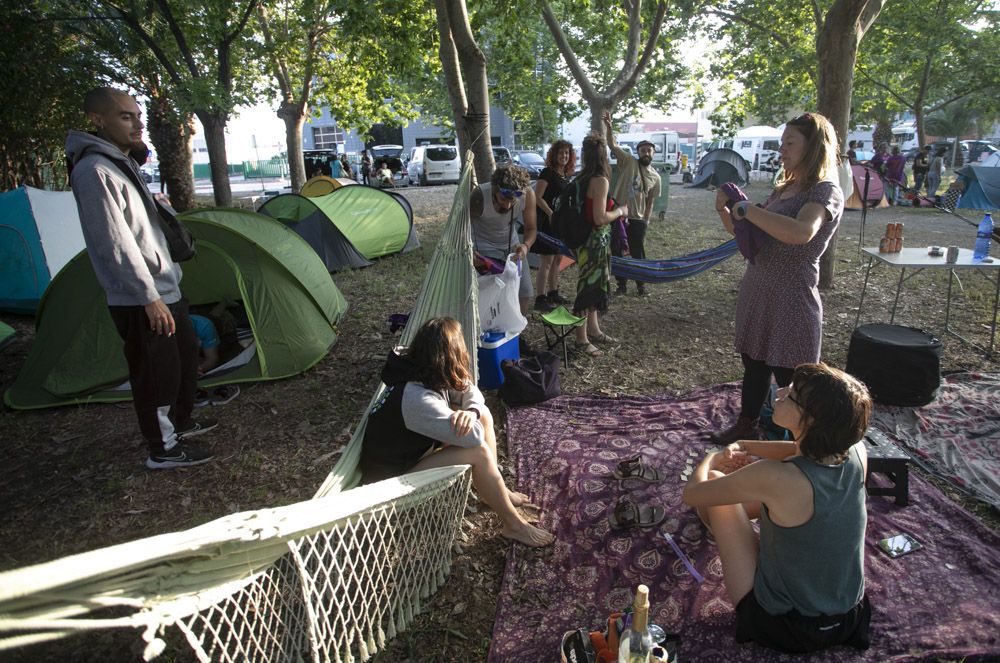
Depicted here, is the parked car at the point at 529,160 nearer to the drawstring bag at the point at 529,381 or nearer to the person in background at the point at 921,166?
the person in background at the point at 921,166

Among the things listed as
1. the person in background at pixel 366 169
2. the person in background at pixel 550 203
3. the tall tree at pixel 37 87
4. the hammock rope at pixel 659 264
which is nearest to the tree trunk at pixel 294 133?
the tall tree at pixel 37 87

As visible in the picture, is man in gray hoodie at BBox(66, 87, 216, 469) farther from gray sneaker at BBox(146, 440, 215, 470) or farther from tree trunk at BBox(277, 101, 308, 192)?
tree trunk at BBox(277, 101, 308, 192)

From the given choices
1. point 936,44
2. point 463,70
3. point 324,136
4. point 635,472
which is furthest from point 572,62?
point 324,136

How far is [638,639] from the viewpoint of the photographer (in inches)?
50.5

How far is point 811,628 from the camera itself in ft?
4.56

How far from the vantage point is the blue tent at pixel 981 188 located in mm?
8742

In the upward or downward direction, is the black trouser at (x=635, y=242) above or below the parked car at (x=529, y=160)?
below

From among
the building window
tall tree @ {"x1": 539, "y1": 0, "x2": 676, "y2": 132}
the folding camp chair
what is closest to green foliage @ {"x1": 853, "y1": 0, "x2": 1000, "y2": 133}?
tall tree @ {"x1": 539, "y1": 0, "x2": 676, "y2": 132}

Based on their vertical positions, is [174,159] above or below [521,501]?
above

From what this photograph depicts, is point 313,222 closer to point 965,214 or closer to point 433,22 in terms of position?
point 433,22

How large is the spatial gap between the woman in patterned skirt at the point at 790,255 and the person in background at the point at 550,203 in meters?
1.73

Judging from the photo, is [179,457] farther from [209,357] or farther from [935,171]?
[935,171]

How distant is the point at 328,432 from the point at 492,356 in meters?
0.88

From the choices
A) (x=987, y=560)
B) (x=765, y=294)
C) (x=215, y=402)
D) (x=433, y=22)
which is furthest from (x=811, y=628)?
(x=433, y=22)
